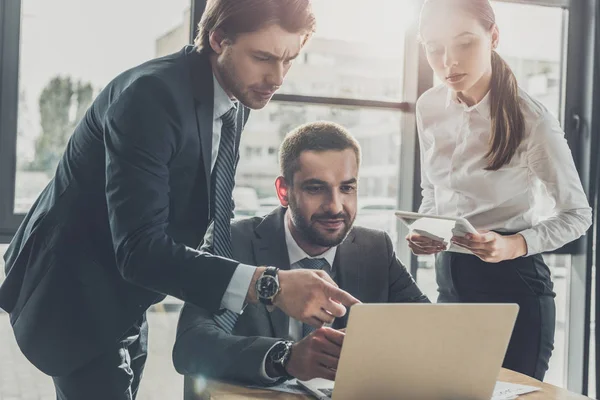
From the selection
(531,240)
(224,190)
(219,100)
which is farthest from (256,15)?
(531,240)

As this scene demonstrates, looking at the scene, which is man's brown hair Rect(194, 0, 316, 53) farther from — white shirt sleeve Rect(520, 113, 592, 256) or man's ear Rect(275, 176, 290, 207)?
white shirt sleeve Rect(520, 113, 592, 256)

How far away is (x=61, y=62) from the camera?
8.30 feet

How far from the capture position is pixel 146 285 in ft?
4.42

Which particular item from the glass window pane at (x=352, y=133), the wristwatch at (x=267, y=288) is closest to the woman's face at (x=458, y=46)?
the glass window pane at (x=352, y=133)

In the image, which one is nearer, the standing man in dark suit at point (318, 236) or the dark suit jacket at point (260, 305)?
the dark suit jacket at point (260, 305)

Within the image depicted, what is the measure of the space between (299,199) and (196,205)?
1.60ft

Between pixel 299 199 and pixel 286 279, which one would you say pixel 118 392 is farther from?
pixel 299 199

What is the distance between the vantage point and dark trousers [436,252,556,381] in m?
2.09

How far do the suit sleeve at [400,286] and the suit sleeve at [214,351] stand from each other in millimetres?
572

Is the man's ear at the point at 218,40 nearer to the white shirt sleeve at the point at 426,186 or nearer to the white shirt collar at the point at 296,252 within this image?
the white shirt collar at the point at 296,252

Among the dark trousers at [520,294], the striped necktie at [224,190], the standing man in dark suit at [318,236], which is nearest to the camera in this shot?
the striped necktie at [224,190]

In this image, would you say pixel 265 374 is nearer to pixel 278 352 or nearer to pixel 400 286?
pixel 278 352

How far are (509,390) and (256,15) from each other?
0.92m

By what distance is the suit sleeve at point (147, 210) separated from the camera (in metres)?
1.32
